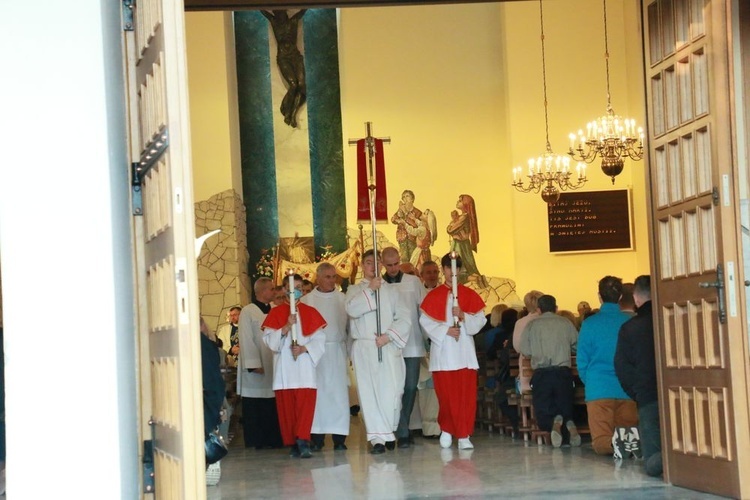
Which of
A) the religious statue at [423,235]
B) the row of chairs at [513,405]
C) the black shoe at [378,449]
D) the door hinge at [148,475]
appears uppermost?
the religious statue at [423,235]

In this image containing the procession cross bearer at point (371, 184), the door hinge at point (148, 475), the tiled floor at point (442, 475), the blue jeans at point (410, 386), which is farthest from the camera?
the blue jeans at point (410, 386)

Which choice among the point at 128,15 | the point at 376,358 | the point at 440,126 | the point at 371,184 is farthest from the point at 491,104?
the point at 128,15

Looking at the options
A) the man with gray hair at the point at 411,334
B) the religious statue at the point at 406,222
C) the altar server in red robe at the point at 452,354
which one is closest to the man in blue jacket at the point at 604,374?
the altar server in red robe at the point at 452,354

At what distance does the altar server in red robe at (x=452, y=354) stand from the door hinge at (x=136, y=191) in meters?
6.19

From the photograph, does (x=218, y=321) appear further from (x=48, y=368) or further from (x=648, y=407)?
(x=48, y=368)

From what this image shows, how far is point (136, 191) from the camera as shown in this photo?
215 inches

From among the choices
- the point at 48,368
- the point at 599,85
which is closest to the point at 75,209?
the point at 48,368

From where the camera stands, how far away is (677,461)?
25.0ft

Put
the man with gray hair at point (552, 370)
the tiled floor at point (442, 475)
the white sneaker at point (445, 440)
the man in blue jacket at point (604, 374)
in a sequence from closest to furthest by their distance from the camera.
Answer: the tiled floor at point (442, 475) < the man in blue jacket at point (604, 374) < the man with gray hair at point (552, 370) < the white sneaker at point (445, 440)

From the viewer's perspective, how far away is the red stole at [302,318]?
11594 millimetres

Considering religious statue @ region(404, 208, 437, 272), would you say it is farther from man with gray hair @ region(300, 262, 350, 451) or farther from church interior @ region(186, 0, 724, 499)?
man with gray hair @ region(300, 262, 350, 451)

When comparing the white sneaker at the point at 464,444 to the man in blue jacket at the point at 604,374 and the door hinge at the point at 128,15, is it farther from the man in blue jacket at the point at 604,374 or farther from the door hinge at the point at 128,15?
the door hinge at the point at 128,15

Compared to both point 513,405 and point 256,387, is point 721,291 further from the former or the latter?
point 256,387

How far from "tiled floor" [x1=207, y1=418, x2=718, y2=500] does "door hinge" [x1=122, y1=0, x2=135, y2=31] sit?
12.5 ft
